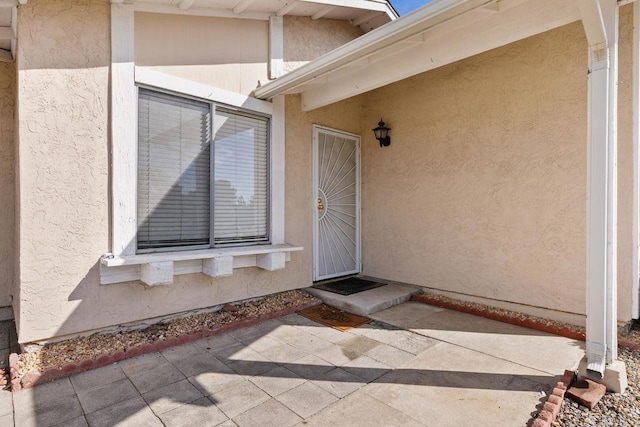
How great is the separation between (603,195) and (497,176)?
6.97 ft

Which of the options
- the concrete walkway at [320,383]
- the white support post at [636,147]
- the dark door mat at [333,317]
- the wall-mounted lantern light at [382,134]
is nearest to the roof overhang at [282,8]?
the wall-mounted lantern light at [382,134]

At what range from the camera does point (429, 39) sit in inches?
147

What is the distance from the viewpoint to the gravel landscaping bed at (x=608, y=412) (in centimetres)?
240

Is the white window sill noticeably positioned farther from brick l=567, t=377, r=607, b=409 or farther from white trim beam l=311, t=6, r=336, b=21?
white trim beam l=311, t=6, r=336, b=21

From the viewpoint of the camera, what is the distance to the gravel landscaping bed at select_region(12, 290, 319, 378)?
10.4 feet

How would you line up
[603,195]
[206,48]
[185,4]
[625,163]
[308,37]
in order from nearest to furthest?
[603,195] → [625,163] → [185,4] → [206,48] → [308,37]

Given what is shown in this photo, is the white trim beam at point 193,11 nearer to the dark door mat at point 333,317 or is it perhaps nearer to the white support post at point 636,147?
the dark door mat at point 333,317

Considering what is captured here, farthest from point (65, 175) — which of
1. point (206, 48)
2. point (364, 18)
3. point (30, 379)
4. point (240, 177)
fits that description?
point (364, 18)

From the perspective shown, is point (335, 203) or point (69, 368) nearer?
point (69, 368)

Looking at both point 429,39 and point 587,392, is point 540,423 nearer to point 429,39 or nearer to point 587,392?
point 587,392

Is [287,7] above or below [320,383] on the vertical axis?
above

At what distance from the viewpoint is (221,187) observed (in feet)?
15.1

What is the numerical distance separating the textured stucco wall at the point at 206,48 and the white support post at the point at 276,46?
75 millimetres

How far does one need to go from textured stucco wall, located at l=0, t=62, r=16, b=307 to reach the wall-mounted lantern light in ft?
17.0
